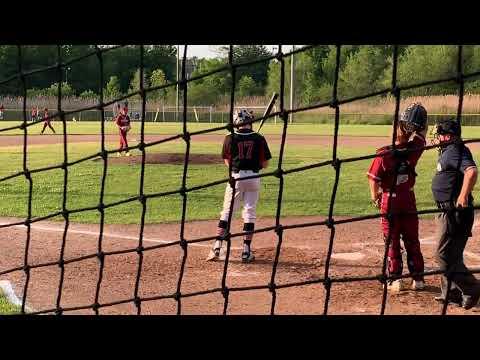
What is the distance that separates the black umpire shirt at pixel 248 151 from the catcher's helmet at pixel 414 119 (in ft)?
5.45

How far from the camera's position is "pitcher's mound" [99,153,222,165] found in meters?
15.5

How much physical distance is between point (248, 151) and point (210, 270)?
1.20 meters

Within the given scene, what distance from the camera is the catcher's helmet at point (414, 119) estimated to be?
15.6 ft

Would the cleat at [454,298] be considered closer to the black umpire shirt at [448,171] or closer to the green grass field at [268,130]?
the black umpire shirt at [448,171]

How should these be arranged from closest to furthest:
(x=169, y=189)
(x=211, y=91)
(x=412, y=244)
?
(x=412, y=244)
(x=169, y=189)
(x=211, y=91)

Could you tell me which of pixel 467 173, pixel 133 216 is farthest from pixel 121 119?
pixel 467 173

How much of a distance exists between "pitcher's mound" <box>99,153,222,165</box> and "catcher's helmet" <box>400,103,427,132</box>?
34.7 ft

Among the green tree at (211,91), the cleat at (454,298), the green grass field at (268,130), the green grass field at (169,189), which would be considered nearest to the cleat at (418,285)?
the cleat at (454,298)

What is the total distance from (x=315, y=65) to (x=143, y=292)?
3600 cm

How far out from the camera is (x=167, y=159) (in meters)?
16.0

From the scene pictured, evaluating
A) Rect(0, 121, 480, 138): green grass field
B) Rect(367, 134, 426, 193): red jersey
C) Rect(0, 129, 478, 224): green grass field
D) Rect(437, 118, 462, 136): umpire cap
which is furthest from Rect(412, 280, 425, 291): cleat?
Rect(0, 121, 480, 138): green grass field

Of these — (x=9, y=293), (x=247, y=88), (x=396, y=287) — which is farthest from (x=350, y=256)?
(x=247, y=88)

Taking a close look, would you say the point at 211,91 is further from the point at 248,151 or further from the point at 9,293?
the point at 9,293

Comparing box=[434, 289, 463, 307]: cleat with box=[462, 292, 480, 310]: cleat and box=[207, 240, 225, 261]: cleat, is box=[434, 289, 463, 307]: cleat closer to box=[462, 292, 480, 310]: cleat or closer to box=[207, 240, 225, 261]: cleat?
box=[462, 292, 480, 310]: cleat
